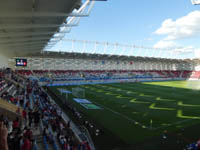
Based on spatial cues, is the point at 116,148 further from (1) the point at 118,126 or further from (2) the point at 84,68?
(2) the point at 84,68

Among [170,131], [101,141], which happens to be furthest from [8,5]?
[170,131]

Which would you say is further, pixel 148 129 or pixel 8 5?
pixel 148 129

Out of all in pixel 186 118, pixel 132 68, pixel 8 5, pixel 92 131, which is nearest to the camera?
pixel 8 5

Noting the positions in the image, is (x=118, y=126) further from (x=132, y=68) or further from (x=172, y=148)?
(x=132, y=68)

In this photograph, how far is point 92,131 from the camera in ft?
39.1

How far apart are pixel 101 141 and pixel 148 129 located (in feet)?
14.8

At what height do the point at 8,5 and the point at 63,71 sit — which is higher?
the point at 8,5

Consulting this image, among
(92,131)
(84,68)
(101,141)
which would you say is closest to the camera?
(101,141)

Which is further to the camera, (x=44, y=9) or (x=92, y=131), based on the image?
(x=92, y=131)

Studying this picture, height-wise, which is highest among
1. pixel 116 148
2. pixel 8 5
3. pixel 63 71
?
pixel 8 5

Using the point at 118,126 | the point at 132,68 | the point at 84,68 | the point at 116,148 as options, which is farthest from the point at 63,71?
the point at 116,148

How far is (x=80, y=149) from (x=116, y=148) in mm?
2477

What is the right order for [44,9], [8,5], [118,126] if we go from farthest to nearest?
[118,126], [44,9], [8,5]

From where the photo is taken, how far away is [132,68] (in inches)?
2606
